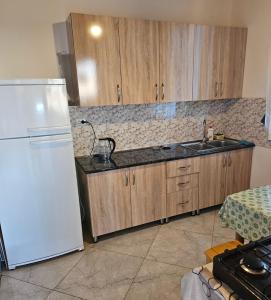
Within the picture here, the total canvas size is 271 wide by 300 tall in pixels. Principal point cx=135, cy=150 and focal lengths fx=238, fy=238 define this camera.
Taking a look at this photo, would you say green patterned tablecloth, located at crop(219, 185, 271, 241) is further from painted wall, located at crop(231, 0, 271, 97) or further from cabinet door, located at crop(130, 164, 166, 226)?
painted wall, located at crop(231, 0, 271, 97)

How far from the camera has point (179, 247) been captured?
7.97 feet

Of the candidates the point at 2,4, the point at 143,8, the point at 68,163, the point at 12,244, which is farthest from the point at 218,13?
the point at 12,244

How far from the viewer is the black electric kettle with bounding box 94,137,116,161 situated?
104 inches

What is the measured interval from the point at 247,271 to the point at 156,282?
1.33 m

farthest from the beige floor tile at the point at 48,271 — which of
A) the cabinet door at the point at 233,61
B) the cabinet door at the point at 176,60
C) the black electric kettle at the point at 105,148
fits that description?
the cabinet door at the point at 233,61

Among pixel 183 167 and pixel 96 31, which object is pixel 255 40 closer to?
pixel 183 167

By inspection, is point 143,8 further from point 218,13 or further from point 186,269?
point 186,269

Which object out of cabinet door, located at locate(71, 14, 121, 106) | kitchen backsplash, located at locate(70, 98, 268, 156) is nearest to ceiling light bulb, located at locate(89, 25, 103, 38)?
cabinet door, located at locate(71, 14, 121, 106)

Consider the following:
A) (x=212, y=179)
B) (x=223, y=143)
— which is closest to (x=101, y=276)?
(x=212, y=179)

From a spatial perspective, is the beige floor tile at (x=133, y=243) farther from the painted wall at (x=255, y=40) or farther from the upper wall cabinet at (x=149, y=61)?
the painted wall at (x=255, y=40)

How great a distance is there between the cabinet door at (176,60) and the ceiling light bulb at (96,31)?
2.15 ft

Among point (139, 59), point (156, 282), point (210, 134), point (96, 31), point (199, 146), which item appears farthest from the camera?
point (210, 134)

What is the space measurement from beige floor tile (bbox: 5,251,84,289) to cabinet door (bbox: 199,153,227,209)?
5.20 feet

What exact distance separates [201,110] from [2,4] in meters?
2.55
